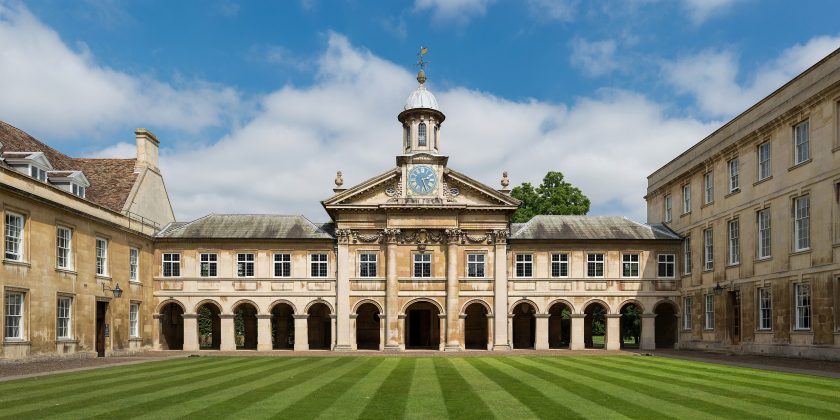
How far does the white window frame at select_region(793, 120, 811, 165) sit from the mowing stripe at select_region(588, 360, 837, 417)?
499 inches

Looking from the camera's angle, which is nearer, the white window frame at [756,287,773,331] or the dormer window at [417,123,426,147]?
the white window frame at [756,287,773,331]

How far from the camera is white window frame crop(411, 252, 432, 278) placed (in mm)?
43000

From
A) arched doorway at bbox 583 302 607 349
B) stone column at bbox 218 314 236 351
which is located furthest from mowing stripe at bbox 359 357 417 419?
arched doorway at bbox 583 302 607 349

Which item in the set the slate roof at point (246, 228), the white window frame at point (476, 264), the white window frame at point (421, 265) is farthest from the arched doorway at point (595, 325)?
the slate roof at point (246, 228)

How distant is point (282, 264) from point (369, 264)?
209 inches

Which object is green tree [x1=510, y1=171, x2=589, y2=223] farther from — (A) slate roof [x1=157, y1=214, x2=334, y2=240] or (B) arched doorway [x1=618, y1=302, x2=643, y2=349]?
(A) slate roof [x1=157, y1=214, x2=334, y2=240]

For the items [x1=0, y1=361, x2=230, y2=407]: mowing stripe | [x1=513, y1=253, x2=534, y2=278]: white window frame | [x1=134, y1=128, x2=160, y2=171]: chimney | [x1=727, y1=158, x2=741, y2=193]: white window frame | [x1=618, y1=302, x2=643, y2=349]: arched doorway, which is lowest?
[x1=618, y1=302, x2=643, y2=349]: arched doorway

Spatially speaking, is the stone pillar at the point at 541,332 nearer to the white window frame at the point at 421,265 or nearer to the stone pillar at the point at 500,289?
the stone pillar at the point at 500,289

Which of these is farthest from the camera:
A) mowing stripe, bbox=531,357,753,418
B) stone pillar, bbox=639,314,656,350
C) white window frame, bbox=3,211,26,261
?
stone pillar, bbox=639,314,656,350

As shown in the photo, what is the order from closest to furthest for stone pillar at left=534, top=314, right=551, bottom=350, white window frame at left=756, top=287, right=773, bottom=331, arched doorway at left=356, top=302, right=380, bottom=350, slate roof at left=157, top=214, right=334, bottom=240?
white window frame at left=756, top=287, right=773, bottom=331 < stone pillar at left=534, top=314, right=551, bottom=350 < slate roof at left=157, top=214, right=334, bottom=240 < arched doorway at left=356, top=302, right=380, bottom=350

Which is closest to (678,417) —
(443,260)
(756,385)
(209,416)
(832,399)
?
(832,399)

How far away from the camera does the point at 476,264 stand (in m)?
43.3

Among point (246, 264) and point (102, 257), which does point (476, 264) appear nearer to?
point (246, 264)

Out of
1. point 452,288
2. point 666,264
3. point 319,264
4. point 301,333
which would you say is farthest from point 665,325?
point 301,333
